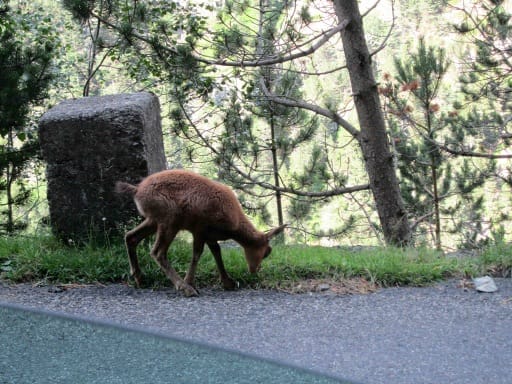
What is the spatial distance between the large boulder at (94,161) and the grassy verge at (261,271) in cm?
30

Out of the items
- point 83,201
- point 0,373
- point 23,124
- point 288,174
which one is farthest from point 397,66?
point 0,373

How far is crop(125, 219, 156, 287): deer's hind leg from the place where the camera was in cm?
642

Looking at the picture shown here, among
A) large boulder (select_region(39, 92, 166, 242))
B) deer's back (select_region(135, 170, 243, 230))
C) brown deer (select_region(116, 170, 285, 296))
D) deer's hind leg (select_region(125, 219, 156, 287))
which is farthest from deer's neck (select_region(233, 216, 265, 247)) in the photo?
large boulder (select_region(39, 92, 166, 242))

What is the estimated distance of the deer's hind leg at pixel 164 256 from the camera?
6.21 metres

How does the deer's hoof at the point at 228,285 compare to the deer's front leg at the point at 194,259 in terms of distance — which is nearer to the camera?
the deer's front leg at the point at 194,259

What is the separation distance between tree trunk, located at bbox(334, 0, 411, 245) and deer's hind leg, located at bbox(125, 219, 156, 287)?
4.38m

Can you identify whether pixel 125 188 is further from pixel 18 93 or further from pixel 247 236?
pixel 18 93

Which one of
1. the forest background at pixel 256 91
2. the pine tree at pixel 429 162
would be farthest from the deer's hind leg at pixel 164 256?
the pine tree at pixel 429 162

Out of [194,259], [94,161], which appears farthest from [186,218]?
[94,161]

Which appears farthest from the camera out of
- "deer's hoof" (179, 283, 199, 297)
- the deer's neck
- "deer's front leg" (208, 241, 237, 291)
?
the deer's neck

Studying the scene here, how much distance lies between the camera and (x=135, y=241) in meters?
6.45

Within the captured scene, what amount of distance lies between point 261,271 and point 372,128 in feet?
12.8

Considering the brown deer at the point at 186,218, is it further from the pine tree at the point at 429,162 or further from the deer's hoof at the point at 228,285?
the pine tree at the point at 429,162

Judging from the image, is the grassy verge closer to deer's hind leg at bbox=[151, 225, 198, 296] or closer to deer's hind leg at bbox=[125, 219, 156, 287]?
deer's hind leg at bbox=[125, 219, 156, 287]
